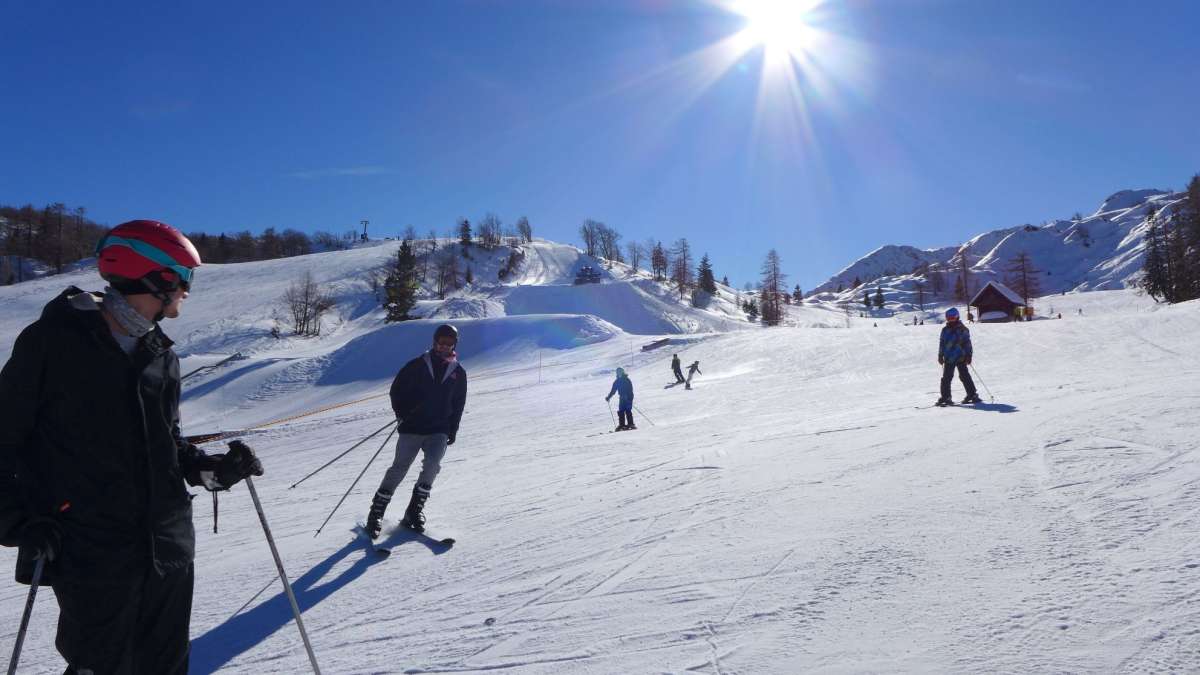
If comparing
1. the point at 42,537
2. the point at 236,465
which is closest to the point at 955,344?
the point at 236,465

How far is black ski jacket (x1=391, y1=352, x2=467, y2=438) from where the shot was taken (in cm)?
537

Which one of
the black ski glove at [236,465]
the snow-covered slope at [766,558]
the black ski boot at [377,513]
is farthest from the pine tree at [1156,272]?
the black ski glove at [236,465]

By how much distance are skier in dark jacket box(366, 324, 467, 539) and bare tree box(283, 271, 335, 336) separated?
183 feet

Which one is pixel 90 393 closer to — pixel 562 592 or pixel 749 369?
pixel 562 592

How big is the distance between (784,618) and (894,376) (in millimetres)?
16564

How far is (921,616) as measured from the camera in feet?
9.99

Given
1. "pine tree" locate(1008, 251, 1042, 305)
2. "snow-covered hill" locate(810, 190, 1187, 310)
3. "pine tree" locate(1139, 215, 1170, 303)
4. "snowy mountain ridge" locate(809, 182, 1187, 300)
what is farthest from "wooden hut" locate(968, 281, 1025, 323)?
"snowy mountain ridge" locate(809, 182, 1187, 300)

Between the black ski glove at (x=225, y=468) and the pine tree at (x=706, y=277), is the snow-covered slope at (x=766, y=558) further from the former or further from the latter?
the pine tree at (x=706, y=277)

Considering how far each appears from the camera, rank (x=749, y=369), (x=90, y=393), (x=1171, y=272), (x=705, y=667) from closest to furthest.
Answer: (x=90, y=393) → (x=705, y=667) → (x=749, y=369) → (x=1171, y=272)

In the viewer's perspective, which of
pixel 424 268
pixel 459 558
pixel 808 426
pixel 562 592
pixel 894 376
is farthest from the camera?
pixel 424 268

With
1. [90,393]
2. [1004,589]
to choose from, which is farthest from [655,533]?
[90,393]

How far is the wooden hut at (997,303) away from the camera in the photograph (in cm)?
4822

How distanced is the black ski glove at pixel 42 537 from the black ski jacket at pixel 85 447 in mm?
21

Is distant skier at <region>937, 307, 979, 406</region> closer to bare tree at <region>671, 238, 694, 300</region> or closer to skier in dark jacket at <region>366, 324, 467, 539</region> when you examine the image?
skier in dark jacket at <region>366, 324, 467, 539</region>
